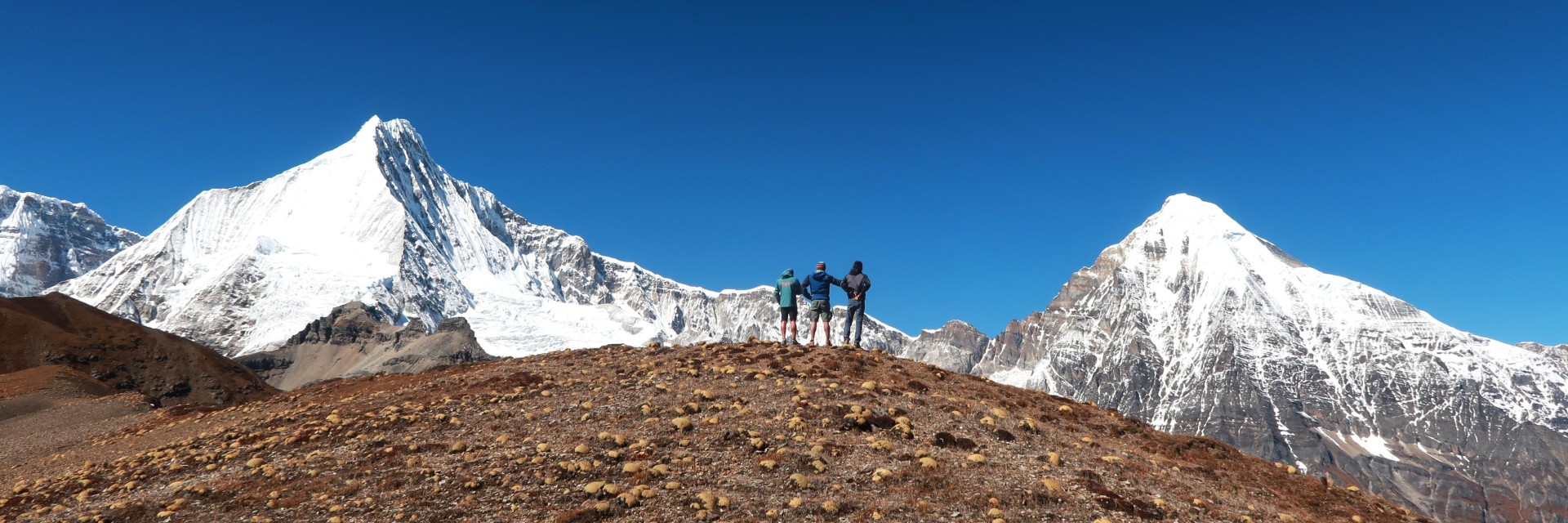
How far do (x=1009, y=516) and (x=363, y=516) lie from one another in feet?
46.4

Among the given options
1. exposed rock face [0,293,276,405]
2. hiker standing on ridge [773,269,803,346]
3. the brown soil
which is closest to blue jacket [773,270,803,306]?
hiker standing on ridge [773,269,803,346]

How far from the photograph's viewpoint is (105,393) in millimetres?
68562

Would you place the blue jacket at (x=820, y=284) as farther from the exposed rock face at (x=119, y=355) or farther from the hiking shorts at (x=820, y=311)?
the exposed rock face at (x=119, y=355)

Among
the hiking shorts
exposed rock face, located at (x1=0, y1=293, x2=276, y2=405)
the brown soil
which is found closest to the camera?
the brown soil

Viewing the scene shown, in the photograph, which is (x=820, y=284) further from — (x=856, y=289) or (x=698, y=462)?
(x=698, y=462)

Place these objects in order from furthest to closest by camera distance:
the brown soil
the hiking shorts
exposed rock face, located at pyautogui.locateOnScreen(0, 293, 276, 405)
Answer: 1. exposed rock face, located at pyautogui.locateOnScreen(0, 293, 276, 405)
2. the hiking shorts
3. the brown soil

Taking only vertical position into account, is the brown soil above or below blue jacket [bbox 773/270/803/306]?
below

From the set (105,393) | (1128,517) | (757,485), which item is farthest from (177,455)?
(105,393)

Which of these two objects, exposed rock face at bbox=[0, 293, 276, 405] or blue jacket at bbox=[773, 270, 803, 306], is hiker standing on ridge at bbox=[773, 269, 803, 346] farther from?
exposed rock face at bbox=[0, 293, 276, 405]

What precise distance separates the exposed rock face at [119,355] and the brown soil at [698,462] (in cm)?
8284

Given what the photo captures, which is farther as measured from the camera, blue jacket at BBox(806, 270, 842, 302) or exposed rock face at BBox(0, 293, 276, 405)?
exposed rock face at BBox(0, 293, 276, 405)

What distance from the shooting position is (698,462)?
2150 cm

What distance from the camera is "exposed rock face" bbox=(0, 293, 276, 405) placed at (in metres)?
98.5

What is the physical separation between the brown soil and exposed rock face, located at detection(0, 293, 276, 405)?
82843 mm
